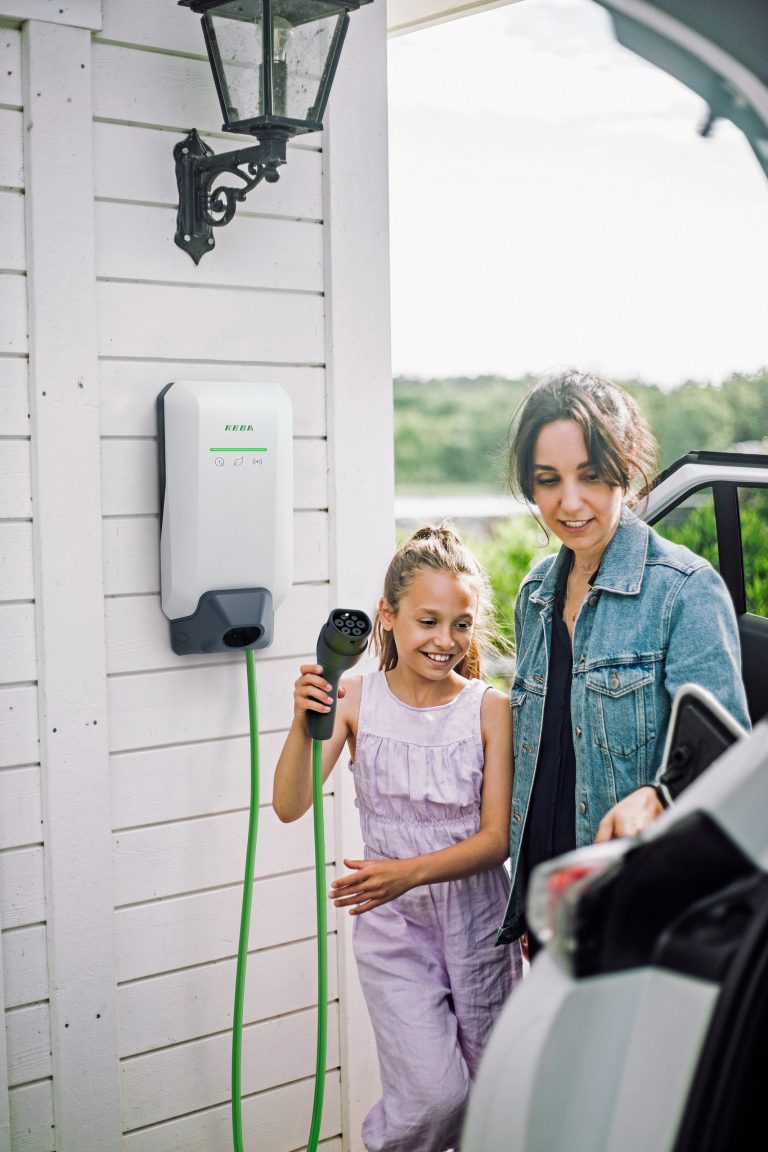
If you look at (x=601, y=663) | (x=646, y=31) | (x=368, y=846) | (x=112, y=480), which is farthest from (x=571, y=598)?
(x=646, y=31)

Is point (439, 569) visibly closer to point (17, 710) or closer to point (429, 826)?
point (429, 826)

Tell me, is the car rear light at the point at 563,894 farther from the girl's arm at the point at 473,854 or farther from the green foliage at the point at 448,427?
the green foliage at the point at 448,427

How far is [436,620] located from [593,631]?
0.96 feet

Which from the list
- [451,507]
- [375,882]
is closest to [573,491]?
[375,882]

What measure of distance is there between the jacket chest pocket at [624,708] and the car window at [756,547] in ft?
13.2

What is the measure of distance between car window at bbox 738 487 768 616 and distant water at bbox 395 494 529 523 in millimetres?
4264

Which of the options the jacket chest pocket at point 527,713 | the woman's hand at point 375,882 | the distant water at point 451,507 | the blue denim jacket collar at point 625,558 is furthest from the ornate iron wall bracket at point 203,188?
the distant water at point 451,507

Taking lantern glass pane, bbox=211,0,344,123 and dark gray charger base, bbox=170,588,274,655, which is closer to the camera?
lantern glass pane, bbox=211,0,344,123

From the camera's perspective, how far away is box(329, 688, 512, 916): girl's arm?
1902mm

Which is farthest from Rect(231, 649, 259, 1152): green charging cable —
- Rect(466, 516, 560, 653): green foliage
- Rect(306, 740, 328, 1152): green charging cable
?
Rect(466, 516, 560, 653): green foliage

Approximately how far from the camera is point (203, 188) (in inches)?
82.7

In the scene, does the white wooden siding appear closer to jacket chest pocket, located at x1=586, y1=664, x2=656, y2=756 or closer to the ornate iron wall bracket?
the ornate iron wall bracket

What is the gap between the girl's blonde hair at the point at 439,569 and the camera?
2.08 meters

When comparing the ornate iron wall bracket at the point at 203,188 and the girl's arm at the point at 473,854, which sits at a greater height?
the ornate iron wall bracket at the point at 203,188
